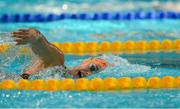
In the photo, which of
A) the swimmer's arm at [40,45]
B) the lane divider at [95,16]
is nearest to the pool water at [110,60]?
the lane divider at [95,16]

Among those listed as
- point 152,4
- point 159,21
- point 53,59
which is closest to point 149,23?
point 159,21

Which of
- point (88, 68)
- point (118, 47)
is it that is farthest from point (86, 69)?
point (118, 47)

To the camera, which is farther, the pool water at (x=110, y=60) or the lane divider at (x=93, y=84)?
the lane divider at (x=93, y=84)

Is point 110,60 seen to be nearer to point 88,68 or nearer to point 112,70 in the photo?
point 112,70

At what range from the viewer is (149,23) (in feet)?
21.8

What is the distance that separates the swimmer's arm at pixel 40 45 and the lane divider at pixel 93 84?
7.6 inches

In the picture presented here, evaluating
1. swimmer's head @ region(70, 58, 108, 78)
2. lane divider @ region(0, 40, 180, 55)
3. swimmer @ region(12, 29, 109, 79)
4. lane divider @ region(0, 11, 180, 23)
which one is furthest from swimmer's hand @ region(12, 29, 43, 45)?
lane divider @ region(0, 11, 180, 23)

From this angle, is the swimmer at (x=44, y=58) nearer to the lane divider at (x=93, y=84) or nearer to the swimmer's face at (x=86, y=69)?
the swimmer's face at (x=86, y=69)

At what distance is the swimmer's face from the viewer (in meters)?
3.68

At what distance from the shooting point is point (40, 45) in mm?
3455

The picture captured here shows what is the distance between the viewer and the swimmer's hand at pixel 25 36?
10.7 ft

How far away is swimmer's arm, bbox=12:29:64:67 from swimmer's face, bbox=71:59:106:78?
15 centimetres

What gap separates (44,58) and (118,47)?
1738 millimetres

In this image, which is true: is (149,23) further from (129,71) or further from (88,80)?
(88,80)
